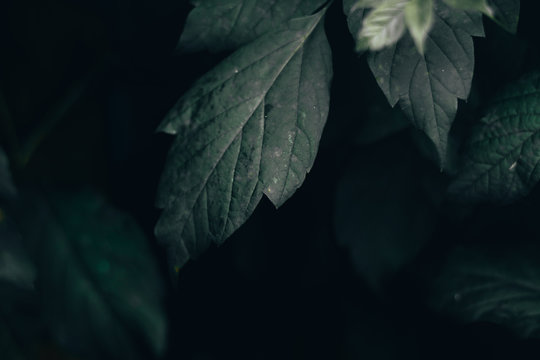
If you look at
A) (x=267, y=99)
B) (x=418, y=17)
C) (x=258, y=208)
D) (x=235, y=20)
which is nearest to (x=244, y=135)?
(x=267, y=99)

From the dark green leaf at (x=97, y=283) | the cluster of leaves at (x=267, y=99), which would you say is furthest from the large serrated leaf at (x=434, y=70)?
the dark green leaf at (x=97, y=283)

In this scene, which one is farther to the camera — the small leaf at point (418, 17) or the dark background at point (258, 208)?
the dark background at point (258, 208)

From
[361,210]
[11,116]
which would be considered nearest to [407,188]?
[361,210]

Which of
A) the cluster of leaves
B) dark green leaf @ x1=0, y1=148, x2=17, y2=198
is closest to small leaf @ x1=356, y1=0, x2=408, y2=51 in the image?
the cluster of leaves

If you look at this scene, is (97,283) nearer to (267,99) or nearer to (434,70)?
(267,99)

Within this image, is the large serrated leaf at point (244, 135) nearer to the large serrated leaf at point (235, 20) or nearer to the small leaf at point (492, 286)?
the large serrated leaf at point (235, 20)

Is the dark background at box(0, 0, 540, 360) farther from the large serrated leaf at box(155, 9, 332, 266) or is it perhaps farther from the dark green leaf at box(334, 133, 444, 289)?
the large serrated leaf at box(155, 9, 332, 266)
